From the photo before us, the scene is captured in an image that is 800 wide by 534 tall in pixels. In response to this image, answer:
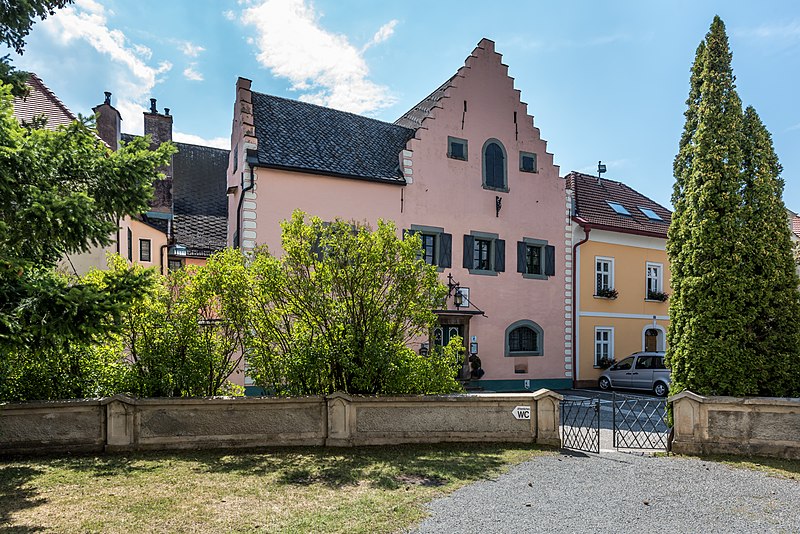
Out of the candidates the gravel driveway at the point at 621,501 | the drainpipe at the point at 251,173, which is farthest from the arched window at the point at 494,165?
the gravel driveway at the point at 621,501

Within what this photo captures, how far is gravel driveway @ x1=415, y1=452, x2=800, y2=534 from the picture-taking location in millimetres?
5723

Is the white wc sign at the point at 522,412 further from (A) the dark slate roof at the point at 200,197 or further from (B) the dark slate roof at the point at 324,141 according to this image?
(A) the dark slate roof at the point at 200,197

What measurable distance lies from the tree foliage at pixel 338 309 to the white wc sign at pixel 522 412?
118 centimetres

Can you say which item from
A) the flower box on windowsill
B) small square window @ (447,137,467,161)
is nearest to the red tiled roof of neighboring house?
small square window @ (447,137,467,161)

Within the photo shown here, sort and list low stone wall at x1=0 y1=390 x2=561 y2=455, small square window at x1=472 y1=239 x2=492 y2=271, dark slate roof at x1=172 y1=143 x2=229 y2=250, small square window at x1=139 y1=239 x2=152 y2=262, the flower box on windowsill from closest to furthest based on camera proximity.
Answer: low stone wall at x1=0 y1=390 x2=561 y2=455 < small square window at x1=472 y1=239 x2=492 y2=271 < the flower box on windowsill < small square window at x1=139 y1=239 x2=152 y2=262 < dark slate roof at x1=172 y1=143 x2=229 y2=250

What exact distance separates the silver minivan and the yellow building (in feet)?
3.29

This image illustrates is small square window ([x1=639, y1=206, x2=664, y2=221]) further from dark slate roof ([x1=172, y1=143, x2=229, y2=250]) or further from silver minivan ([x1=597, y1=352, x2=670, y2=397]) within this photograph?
dark slate roof ([x1=172, y1=143, x2=229, y2=250])

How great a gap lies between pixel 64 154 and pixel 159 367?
4.16 m

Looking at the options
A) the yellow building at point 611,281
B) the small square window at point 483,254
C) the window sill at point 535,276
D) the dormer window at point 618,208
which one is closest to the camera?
the small square window at point 483,254

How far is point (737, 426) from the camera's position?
28.7 feet

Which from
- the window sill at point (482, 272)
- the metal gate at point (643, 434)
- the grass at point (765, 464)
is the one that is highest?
the window sill at point (482, 272)

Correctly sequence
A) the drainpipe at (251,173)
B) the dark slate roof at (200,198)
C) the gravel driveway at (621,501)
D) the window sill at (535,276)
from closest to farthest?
the gravel driveway at (621,501) → the drainpipe at (251,173) → the window sill at (535,276) → the dark slate roof at (200,198)

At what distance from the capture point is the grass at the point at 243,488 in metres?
5.59

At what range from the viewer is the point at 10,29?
28.1 feet
